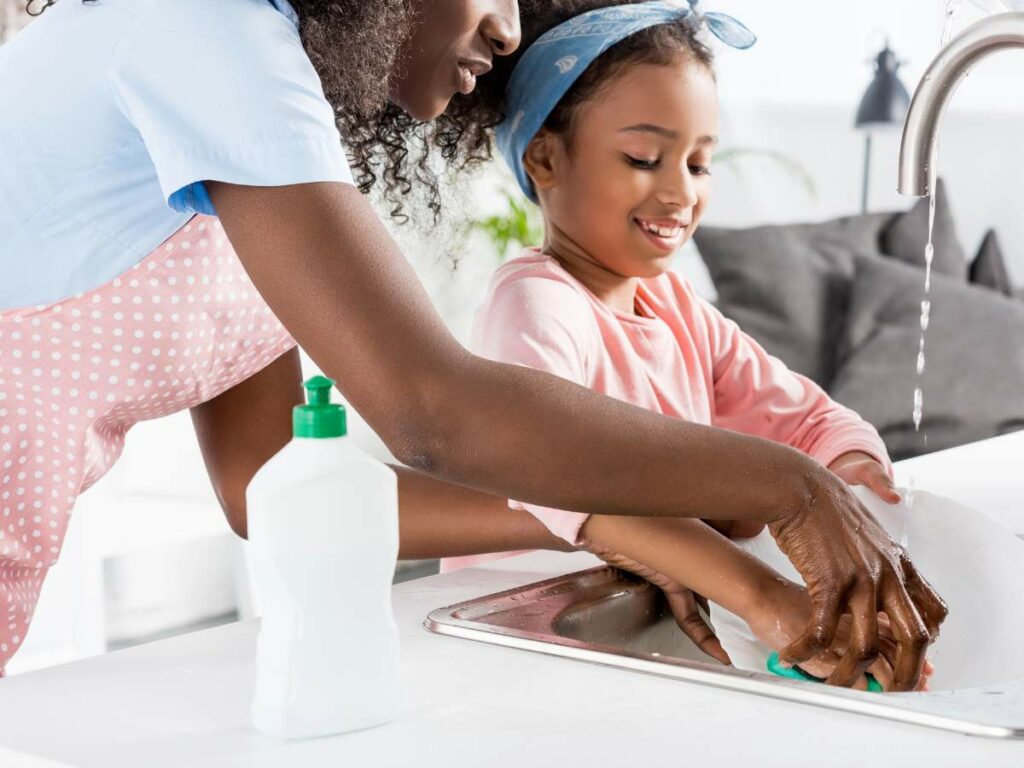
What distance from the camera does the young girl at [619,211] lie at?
4.60 ft

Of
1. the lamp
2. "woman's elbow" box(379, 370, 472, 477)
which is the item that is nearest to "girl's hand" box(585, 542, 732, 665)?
"woman's elbow" box(379, 370, 472, 477)

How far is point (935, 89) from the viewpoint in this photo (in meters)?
0.98

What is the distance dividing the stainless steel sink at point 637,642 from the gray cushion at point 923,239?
2.48 metres

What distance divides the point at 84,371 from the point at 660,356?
0.71 metres

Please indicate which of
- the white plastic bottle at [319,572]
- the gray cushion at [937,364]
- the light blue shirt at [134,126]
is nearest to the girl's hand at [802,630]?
the white plastic bottle at [319,572]

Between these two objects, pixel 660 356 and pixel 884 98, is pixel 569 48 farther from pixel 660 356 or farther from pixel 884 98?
pixel 884 98

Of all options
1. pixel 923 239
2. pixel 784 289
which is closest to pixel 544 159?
pixel 784 289

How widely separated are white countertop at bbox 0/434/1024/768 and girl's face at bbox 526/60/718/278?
0.65 meters

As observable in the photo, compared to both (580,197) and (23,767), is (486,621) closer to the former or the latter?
(23,767)

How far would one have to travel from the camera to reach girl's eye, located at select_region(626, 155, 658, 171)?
1428mm

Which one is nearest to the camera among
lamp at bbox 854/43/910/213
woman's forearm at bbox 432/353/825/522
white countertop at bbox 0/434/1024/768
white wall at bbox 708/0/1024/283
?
white countertop at bbox 0/434/1024/768

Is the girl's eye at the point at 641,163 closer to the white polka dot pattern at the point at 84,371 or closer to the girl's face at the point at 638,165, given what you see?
the girl's face at the point at 638,165

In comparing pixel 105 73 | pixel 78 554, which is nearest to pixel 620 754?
pixel 105 73

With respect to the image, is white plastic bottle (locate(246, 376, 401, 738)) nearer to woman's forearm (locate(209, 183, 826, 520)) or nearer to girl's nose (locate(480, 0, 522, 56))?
woman's forearm (locate(209, 183, 826, 520))
